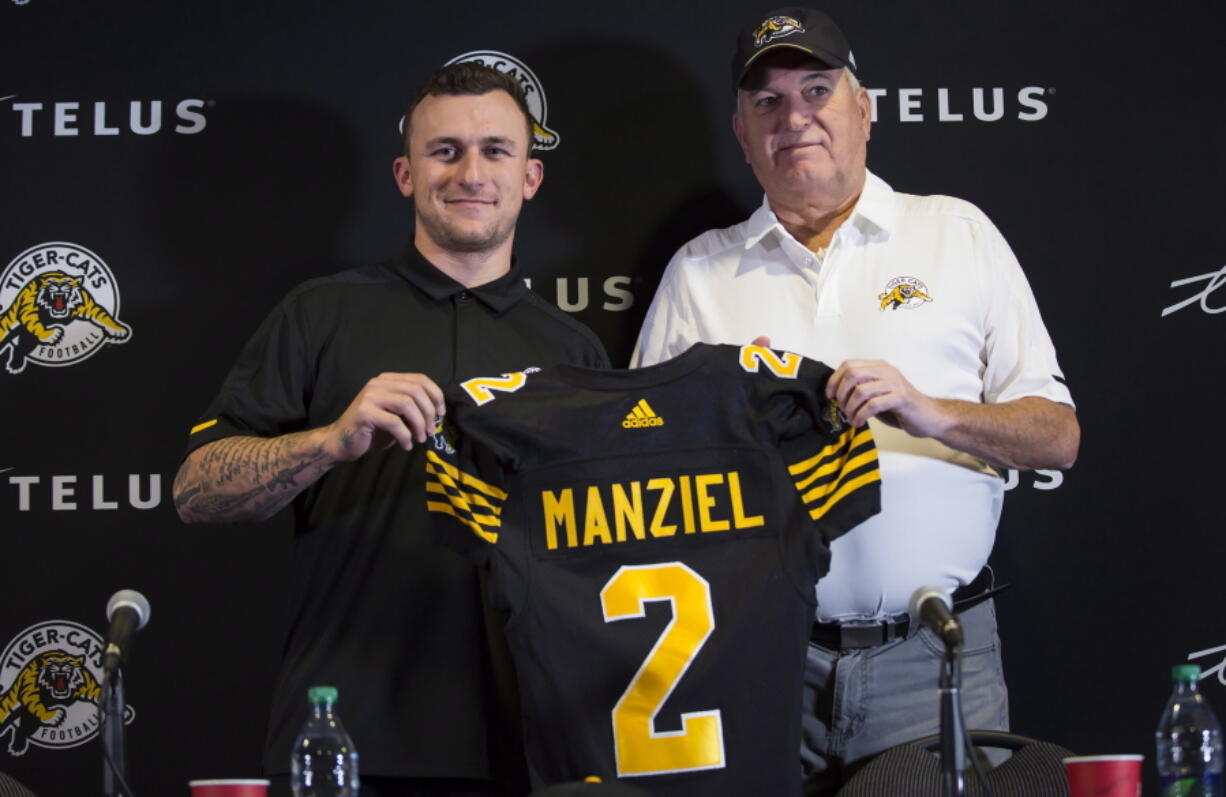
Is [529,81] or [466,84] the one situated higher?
[529,81]

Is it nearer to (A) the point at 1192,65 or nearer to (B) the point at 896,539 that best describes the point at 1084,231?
(A) the point at 1192,65

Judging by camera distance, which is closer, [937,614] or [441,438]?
[937,614]

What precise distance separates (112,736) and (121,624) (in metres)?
0.13

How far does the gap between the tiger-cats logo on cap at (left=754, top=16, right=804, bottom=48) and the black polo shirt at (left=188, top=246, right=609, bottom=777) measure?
0.67 metres

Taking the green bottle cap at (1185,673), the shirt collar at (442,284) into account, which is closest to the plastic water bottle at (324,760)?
the shirt collar at (442,284)

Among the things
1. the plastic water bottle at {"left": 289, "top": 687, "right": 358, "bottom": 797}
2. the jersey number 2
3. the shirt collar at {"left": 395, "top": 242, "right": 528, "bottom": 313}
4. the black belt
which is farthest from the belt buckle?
the plastic water bottle at {"left": 289, "top": 687, "right": 358, "bottom": 797}

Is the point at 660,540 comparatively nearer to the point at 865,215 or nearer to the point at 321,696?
the point at 321,696

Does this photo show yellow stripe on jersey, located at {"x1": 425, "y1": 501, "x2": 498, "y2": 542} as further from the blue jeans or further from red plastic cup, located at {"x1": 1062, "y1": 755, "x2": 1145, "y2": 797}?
red plastic cup, located at {"x1": 1062, "y1": 755, "x2": 1145, "y2": 797}

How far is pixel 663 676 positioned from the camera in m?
1.90

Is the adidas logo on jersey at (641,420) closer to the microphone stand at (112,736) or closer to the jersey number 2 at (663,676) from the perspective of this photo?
the jersey number 2 at (663,676)

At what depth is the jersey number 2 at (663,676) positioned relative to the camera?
1.88m

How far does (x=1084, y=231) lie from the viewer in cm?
271

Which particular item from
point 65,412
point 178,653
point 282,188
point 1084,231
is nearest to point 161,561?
point 178,653

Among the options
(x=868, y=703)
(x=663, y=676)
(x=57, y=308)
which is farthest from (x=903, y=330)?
(x=57, y=308)
